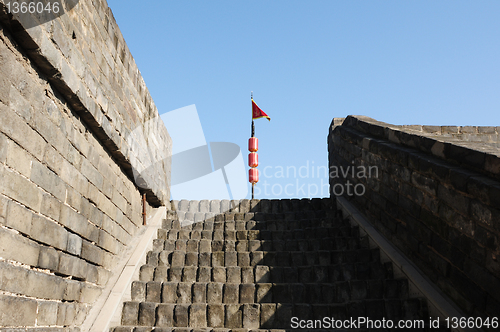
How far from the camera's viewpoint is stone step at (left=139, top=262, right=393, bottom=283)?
17.0 ft

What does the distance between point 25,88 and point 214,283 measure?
2.92 meters

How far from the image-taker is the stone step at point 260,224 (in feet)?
21.8

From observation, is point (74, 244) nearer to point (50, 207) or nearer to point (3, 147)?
point (50, 207)

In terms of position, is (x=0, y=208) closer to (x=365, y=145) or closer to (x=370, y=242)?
(x=370, y=242)

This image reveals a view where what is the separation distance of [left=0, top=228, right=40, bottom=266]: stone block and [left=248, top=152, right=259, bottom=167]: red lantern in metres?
12.1

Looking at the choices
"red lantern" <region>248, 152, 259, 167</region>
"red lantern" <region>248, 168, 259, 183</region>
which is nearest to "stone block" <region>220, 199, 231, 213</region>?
"red lantern" <region>248, 168, 259, 183</region>

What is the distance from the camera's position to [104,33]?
5238 mm

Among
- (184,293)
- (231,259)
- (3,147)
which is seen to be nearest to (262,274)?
(231,259)

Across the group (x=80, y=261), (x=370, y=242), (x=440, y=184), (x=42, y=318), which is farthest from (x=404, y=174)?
(x=42, y=318)

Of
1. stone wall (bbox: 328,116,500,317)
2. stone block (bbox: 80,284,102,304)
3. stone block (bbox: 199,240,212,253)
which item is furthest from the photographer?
stone block (bbox: 199,240,212,253)

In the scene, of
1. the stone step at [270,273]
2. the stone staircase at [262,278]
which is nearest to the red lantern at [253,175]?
the stone staircase at [262,278]

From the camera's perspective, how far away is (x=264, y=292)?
5.03 meters

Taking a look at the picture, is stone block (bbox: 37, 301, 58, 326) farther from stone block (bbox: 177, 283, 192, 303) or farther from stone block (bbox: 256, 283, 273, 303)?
stone block (bbox: 256, 283, 273, 303)

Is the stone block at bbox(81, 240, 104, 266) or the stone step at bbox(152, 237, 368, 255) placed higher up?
the stone step at bbox(152, 237, 368, 255)
